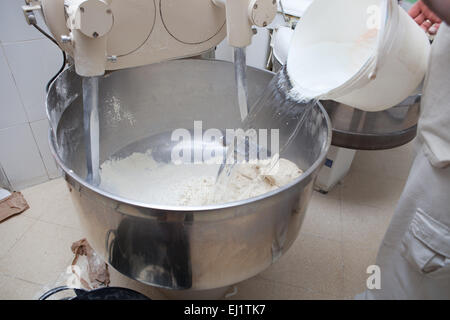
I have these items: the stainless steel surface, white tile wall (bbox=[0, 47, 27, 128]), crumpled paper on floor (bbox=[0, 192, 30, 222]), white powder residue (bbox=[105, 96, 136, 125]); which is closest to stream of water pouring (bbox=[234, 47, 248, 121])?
the stainless steel surface

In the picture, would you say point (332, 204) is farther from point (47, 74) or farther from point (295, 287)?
point (47, 74)

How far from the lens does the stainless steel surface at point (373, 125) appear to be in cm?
92

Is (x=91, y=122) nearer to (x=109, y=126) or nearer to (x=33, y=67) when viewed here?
(x=109, y=126)

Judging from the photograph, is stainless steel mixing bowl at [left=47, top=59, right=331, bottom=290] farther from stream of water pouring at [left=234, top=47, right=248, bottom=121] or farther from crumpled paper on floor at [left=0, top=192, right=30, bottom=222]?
crumpled paper on floor at [left=0, top=192, right=30, bottom=222]

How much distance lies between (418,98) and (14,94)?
1.25m

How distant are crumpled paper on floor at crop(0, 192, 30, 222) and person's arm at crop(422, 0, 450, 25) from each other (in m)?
1.29

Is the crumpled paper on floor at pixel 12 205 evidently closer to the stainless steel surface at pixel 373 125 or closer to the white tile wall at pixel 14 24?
the white tile wall at pixel 14 24

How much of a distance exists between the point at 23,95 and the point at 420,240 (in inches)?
47.9

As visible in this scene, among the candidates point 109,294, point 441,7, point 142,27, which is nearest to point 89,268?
point 109,294

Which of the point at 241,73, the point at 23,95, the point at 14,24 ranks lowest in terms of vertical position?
the point at 23,95

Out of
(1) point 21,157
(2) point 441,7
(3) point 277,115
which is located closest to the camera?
(2) point 441,7

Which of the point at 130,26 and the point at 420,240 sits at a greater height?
the point at 130,26

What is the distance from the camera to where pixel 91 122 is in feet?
2.28

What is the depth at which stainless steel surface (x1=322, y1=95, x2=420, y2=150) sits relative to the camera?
0.92 metres
